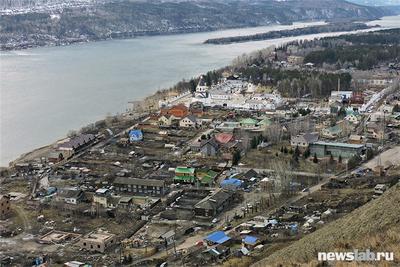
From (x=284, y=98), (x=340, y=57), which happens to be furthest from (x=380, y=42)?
(x=284, y=98)

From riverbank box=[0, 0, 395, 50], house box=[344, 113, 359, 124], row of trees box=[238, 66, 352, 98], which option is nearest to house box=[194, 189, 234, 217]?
house box=[344, 113, 359, 124]

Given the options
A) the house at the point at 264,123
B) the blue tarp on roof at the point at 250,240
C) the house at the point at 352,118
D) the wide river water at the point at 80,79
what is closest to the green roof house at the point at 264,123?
the house at the point at 264,123

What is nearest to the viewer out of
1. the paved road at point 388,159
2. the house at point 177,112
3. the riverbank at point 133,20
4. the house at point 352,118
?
the paved road at point 388,159

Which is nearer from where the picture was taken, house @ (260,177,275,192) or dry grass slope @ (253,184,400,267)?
dry grass slope @ (253,184,400,267)

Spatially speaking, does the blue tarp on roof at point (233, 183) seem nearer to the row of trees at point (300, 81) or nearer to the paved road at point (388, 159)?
the paved road at point (388, 159)

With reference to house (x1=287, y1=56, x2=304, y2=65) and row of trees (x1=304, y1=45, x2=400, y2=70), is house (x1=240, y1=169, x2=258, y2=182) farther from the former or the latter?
house (x1=287, y1=56, x2=304, y2=65)

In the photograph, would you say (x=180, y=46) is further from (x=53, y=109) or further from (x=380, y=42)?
(x=53, y=109)
